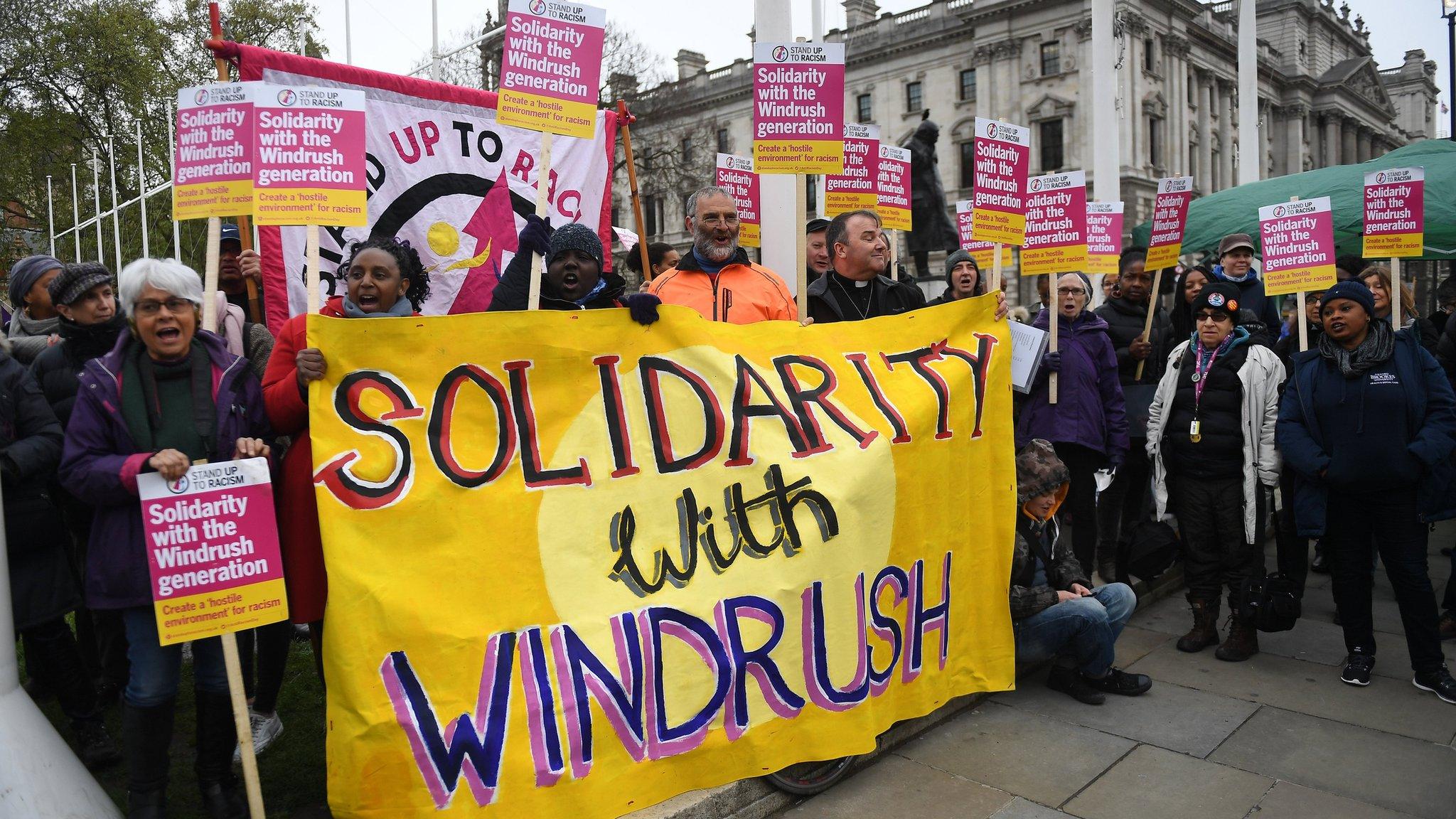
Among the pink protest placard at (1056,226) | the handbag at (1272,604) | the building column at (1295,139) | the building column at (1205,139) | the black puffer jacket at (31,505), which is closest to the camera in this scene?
the black puffer jacket at (31,505)

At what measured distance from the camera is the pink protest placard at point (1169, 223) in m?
6.86

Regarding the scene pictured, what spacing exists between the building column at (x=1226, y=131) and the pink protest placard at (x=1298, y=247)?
54433 mm

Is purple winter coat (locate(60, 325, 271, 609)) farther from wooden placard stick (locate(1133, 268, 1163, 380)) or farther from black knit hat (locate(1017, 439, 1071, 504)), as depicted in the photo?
wooden placard stick (locate(1133, 268, 1163, 380))

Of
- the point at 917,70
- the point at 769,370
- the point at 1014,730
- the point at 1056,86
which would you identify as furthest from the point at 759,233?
the point at 917,70

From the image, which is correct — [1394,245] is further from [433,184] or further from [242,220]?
[242,220]

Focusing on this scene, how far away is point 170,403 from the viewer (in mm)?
3006

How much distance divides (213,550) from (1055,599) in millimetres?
3298

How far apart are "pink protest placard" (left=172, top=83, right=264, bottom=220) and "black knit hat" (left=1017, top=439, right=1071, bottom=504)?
10.4ft

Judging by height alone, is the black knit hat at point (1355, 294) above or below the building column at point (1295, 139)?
below

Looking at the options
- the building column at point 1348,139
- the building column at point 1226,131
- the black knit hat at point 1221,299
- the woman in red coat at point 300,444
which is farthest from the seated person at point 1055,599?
the building column at point 1348,139

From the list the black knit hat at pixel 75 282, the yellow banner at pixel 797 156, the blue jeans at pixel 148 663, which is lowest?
the blue jeans at pixel 148 663

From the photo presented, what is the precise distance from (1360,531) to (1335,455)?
42 cm

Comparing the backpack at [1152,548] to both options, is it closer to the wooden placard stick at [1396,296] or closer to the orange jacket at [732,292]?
the wooden placard stick at [1396,296]

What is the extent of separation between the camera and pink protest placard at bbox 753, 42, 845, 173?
4527 mm
